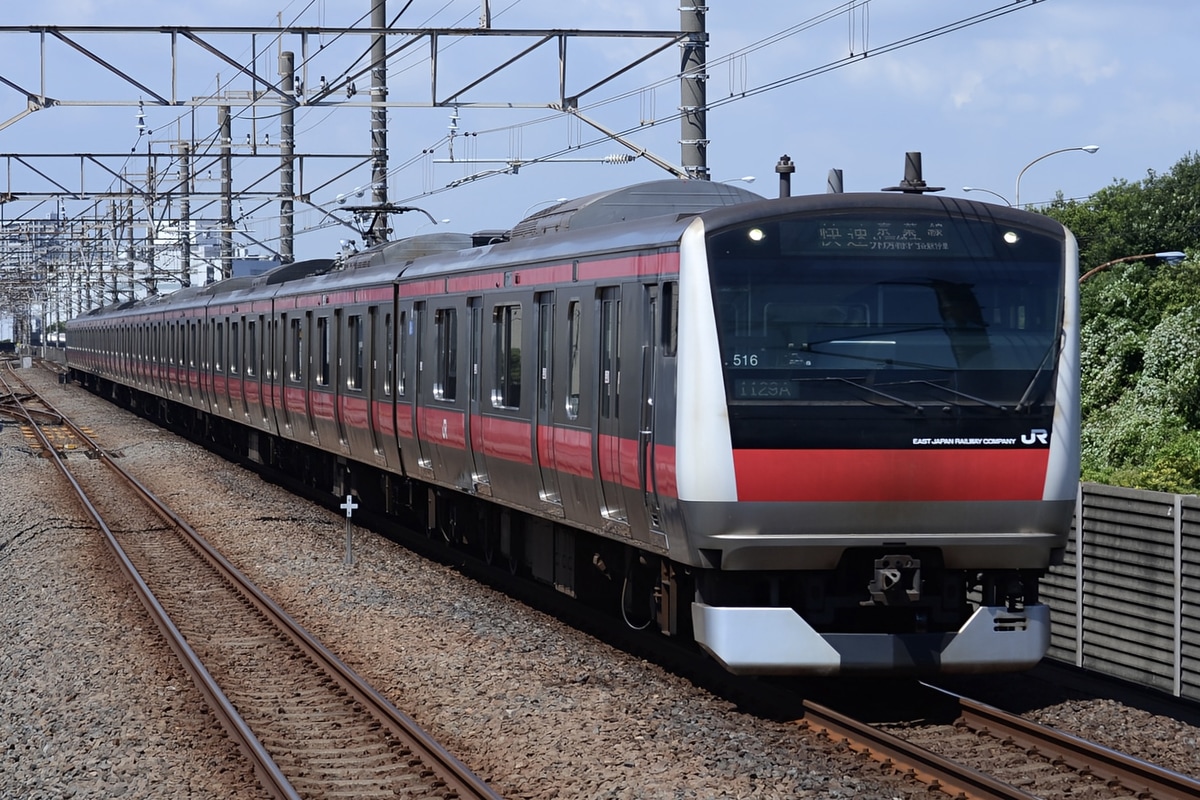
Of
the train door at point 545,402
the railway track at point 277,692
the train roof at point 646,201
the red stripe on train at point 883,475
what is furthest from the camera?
the train roof at point 646,201

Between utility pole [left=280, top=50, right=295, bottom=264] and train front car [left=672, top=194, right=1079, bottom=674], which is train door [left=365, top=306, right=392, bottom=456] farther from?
utility pole [left=280, top=50, right=295, bottom=264]

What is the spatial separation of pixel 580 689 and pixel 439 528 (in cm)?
706

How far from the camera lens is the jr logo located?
8852 millimetres

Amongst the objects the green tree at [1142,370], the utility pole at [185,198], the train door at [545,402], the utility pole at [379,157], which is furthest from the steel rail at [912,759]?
the utility pole at [185,198]

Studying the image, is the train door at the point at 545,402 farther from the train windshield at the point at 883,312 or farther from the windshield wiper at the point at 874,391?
the windshield wiper at the point at 874,391

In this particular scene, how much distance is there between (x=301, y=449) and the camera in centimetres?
2353

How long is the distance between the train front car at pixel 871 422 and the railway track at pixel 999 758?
1.06ft

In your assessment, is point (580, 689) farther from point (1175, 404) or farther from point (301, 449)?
point (1175, 404)

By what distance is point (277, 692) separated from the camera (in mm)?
10383

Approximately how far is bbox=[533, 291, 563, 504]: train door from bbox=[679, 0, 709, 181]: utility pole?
3151 mm

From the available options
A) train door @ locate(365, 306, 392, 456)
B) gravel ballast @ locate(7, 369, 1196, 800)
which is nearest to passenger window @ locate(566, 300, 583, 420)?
gravel ballast @ locate(7, 369, 1196, 800)

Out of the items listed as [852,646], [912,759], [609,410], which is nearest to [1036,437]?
[852,646]

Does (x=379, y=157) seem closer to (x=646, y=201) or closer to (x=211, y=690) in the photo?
(x=646, y=201)

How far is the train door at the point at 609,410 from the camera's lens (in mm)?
10148
